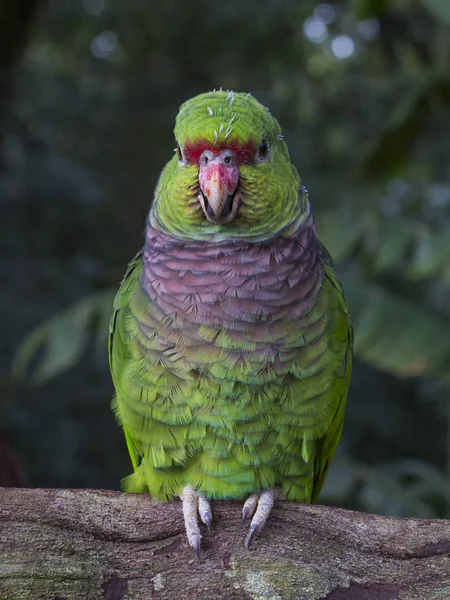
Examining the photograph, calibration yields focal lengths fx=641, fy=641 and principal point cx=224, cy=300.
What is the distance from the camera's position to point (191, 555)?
1.39 metres

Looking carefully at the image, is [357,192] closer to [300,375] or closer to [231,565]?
[300,375]

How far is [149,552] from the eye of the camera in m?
1.38

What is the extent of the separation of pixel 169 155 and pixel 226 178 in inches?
135

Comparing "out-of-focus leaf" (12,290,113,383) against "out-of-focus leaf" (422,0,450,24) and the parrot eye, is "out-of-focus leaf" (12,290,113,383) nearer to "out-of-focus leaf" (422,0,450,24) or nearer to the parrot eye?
the parrot eye

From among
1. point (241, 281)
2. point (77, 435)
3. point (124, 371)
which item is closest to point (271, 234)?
point (241, 281)

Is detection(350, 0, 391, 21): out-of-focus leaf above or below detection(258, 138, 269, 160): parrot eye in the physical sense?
above

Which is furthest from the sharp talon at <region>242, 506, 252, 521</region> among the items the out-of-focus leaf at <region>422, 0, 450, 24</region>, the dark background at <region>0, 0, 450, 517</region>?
the out-of-focus leaf at <region>422, 0, 450, 24</region>

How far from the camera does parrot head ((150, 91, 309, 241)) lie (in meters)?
1.40

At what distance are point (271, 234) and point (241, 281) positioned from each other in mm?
133

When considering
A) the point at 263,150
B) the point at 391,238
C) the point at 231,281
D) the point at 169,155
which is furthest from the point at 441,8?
the point at 169,155

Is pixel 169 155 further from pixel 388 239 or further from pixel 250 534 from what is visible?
pixel 250 534

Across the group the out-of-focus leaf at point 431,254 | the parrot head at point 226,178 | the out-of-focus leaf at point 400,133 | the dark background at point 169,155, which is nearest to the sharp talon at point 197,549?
the parrot head at point 226,178

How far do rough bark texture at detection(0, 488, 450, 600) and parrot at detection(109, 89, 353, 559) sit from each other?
0.19 ft

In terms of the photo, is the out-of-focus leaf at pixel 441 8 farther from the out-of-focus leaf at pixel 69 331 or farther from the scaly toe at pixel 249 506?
the scaly toe at pixel 249 506
